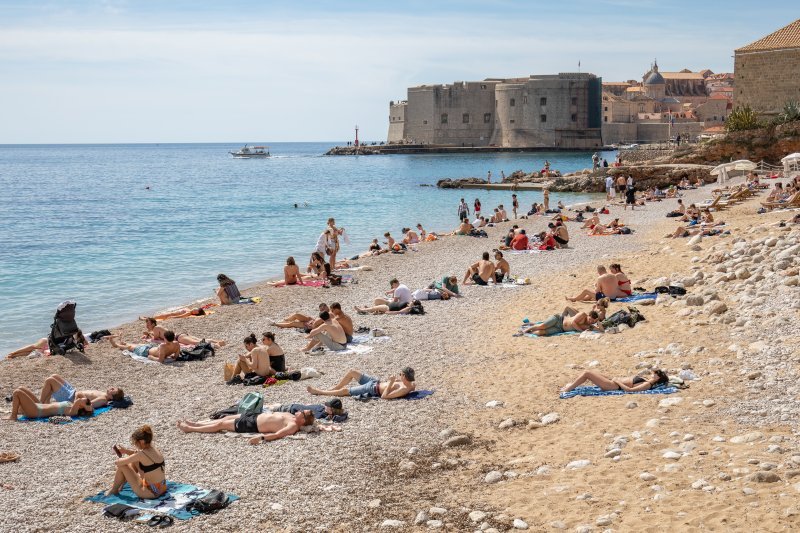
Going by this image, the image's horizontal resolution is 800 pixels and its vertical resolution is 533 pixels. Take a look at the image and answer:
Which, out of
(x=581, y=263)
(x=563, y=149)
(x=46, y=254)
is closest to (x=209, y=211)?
(x=46, y=254)

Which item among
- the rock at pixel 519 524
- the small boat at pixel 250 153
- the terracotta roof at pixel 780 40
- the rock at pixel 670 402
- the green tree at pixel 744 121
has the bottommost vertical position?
the rock at pixel 519 524

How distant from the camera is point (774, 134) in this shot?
41.6m

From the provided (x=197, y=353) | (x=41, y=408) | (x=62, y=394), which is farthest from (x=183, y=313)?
(x=41, y=408)

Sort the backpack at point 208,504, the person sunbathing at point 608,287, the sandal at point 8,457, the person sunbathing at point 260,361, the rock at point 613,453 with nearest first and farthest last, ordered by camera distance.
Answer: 1. the backpack at point 208,504
2. the rock at point 613,453
3. the sandal at point 8,457
4. the person sunbathing at point 260,361
5. the person sunbathing at point 608,287

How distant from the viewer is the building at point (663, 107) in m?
106

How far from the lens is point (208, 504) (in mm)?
6582

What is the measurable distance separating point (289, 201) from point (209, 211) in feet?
21.5

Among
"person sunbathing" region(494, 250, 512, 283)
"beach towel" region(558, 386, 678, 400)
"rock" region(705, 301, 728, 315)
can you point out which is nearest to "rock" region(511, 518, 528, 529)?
"beach towel" region(558, 386, 678, 400)

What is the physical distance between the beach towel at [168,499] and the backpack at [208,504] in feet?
0.18

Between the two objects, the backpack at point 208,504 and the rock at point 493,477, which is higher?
the rock at point 493,477

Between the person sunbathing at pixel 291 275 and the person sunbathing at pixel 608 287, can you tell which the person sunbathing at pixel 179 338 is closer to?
the person sunbathing at pixel 291 275

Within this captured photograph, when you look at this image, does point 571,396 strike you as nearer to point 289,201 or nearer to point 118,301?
point 118,301

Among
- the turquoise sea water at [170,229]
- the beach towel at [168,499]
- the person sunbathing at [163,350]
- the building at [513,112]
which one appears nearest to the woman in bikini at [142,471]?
the beach towel at [168,499]

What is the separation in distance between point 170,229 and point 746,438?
33053 mm
